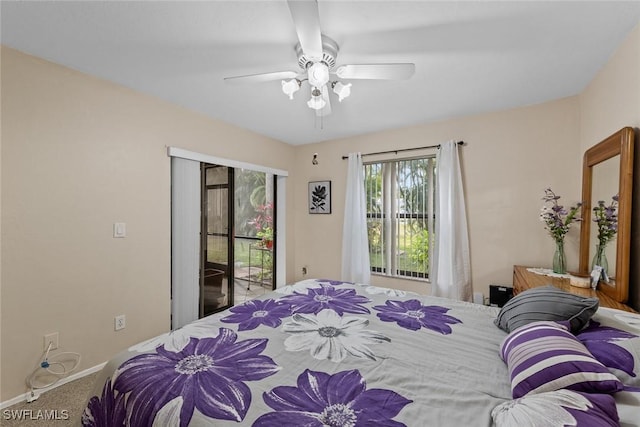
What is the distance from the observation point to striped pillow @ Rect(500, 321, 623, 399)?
0.85 m

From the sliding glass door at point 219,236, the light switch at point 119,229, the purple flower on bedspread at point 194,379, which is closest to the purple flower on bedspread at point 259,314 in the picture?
the purple flower on bedspread at point 194,379

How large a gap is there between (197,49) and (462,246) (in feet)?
10.3

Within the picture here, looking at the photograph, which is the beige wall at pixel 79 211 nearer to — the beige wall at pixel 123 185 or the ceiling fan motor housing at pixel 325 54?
the beige wall at pixel 123 185

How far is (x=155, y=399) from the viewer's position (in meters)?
0.98

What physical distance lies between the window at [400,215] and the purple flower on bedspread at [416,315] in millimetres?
1609

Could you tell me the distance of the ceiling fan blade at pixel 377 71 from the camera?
1592 millimetres

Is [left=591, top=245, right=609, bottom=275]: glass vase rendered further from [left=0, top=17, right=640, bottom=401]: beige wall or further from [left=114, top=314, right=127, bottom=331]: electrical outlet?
[left=114, top=314, right=127, bottom=331]: electrical outlet

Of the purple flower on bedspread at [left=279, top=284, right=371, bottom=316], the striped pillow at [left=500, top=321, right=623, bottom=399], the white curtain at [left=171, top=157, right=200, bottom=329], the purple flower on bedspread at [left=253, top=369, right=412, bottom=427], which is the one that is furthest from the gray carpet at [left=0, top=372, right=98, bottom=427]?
the striped pillow at [left=500, top=321, right=623, bottom=399]

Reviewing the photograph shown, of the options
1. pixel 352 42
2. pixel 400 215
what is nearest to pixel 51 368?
pixel 352 42

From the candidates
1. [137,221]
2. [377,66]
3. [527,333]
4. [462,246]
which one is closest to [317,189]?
[462,246]

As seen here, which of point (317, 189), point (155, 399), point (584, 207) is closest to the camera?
point (155, 399)

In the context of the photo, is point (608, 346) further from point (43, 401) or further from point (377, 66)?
point (43, 401)

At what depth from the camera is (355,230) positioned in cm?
379
